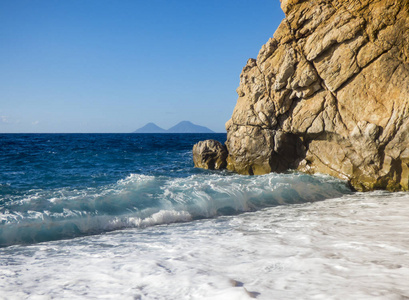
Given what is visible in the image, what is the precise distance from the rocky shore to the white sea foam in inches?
153

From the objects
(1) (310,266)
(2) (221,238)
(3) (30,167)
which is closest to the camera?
(1) (310,266)

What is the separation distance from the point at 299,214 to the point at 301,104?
5.95m

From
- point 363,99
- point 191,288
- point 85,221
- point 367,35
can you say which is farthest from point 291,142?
point 191,288

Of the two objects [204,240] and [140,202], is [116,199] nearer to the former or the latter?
[140,202]

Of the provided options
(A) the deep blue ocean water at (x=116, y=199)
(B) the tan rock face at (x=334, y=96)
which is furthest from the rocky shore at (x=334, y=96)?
(A) the deep blue ocean water at (x=116, y=199)

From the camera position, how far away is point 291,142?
528 inches

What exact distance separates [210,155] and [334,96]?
23.2 feet

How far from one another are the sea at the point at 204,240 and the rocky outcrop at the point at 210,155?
3870mm

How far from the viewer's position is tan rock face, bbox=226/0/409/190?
34.7 ft

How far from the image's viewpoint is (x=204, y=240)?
238 inches

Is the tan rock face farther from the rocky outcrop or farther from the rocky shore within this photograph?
the rocky outcrop

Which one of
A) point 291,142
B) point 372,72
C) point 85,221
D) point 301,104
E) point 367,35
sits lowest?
point 85,221

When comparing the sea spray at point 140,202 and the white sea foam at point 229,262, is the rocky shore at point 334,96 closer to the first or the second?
the sea spray at point 140,202

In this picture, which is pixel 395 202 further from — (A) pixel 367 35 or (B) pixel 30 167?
(B) pixel 30 167
